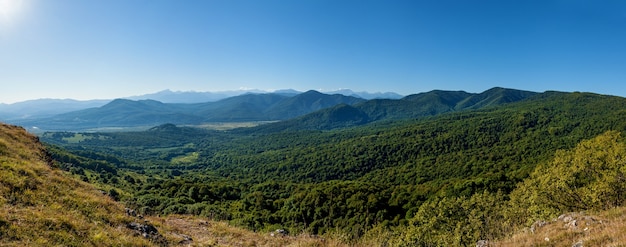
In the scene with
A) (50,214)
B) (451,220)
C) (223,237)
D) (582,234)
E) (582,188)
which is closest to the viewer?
(50,214)

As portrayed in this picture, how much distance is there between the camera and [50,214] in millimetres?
9375

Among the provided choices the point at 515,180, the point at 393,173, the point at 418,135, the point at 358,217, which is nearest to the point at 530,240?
the point at 358,217

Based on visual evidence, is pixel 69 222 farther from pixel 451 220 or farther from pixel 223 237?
pixel 451 220

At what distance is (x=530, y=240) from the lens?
10898 millimetres

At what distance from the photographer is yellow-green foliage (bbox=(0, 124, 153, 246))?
7.92m

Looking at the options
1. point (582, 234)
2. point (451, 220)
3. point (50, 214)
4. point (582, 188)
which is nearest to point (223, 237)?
point (50, 214)

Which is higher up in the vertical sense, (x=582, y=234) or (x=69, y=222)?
(x=69, y=222)

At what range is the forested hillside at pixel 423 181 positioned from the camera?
82.1 feet

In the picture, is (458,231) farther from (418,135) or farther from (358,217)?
(418,135)

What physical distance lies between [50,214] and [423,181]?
4469 inches

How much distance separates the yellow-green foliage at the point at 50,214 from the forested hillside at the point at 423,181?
4823mm

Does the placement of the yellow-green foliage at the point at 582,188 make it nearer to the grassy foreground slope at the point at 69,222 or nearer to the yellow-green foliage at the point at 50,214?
the grassy foreground slope at the point at 69,222

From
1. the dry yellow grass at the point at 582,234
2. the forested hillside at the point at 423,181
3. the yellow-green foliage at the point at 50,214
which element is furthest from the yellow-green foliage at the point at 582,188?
the yellow-green foliage at the point at 50,214

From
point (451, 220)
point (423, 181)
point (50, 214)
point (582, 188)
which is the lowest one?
point (423, 181)
